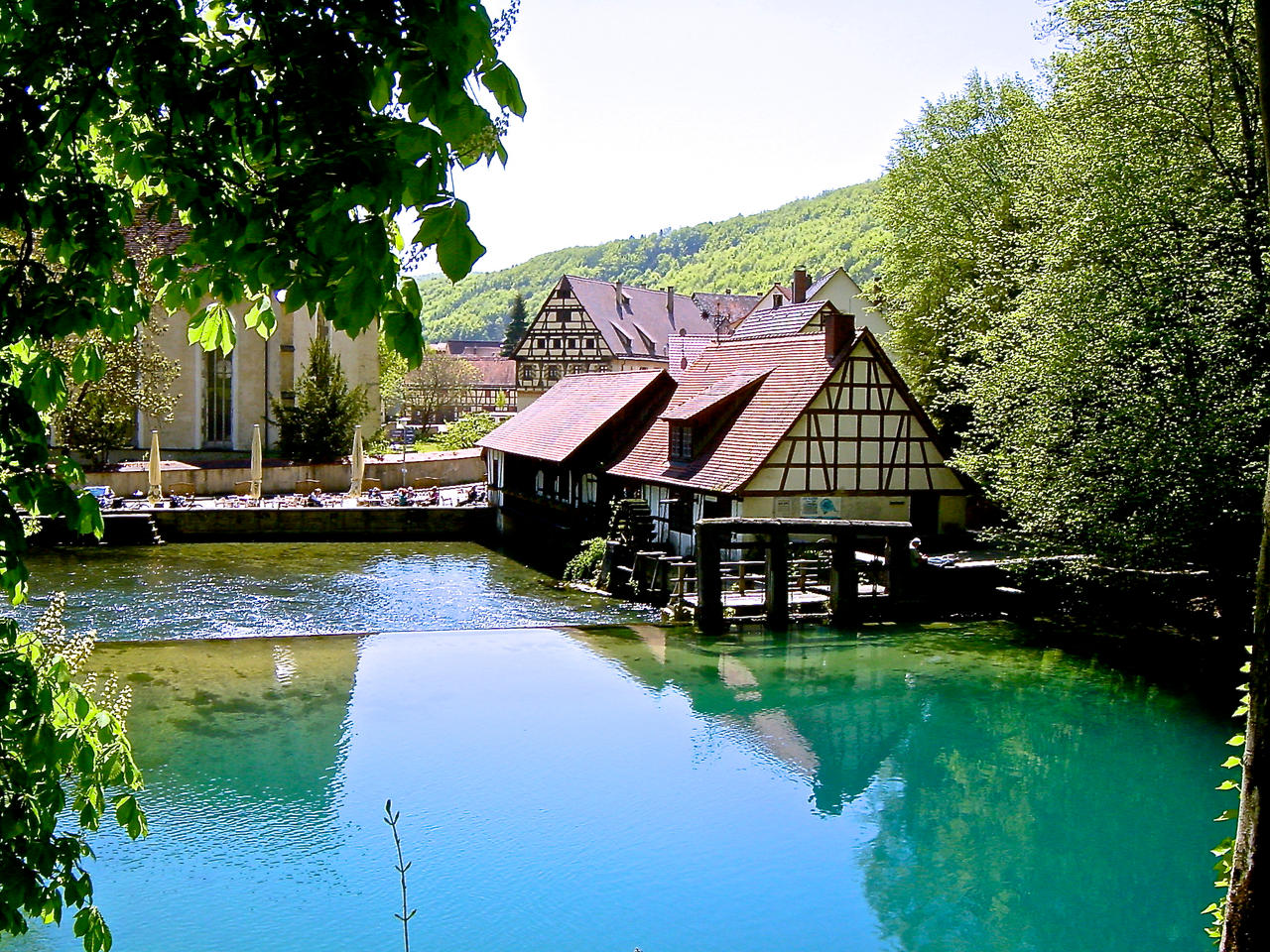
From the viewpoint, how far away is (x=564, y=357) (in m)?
65.6

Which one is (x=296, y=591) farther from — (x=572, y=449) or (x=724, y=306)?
(x=724, y=306)

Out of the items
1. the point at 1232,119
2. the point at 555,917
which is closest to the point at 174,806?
the point at 555,917

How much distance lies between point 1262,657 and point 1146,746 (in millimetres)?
12272

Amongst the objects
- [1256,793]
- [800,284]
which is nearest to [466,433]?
[800,284]

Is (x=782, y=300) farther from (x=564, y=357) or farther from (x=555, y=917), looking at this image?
(x=555, y=917)

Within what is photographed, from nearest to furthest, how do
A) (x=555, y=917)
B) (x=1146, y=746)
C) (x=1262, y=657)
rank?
(x=1262, y=657)
(x=555, y=917)
(x=1146, y=746)

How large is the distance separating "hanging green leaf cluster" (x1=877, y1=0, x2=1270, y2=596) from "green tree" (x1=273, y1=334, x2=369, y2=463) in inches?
1066

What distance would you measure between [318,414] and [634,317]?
30865 millimetres

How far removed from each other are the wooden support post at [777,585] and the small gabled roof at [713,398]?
16.3ft

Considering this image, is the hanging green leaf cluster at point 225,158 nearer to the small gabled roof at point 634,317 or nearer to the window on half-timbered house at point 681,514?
the window on half-timbered house at point 681,514

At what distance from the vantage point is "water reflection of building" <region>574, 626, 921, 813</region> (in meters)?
15.0

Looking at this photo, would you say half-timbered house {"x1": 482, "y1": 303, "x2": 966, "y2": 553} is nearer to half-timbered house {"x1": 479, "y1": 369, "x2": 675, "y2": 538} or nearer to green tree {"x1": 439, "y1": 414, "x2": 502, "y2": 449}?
half-timbered house {"x1": 479, "y1": 369, "x2": 675, "y2": 538}

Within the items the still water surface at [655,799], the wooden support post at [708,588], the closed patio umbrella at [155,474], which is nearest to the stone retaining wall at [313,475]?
the closed patio umbrella at [155,474]

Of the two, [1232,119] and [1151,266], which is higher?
[1232,119]
